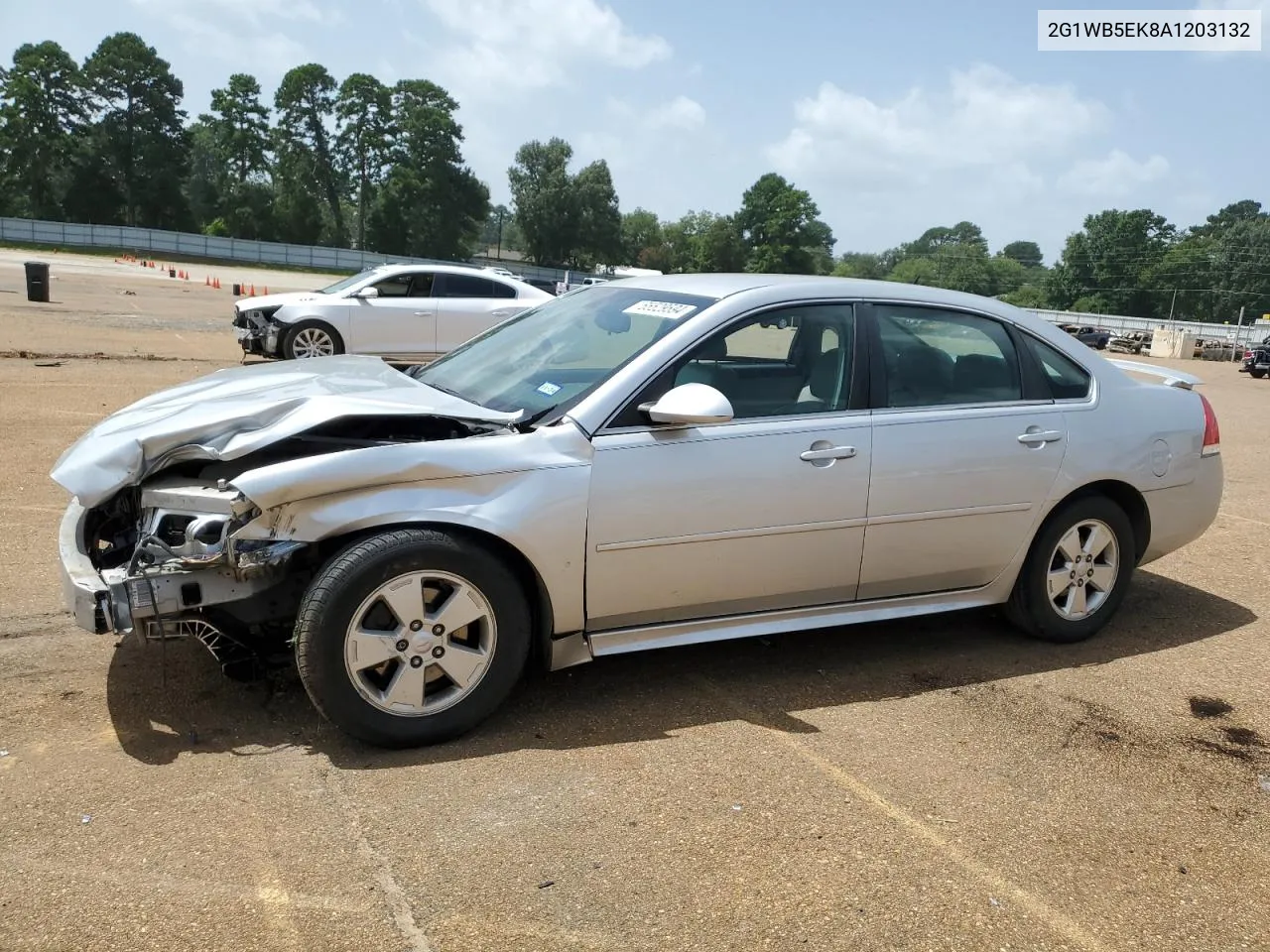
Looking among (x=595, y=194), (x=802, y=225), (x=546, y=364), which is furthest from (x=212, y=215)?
(x=546, y=364)

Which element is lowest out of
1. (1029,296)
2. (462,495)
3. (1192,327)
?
(462,495)

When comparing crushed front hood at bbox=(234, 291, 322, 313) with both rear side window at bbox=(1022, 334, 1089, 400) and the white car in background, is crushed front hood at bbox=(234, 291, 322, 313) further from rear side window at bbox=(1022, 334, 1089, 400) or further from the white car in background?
rear side window at bbox=(1022, 334, 1089, 400)

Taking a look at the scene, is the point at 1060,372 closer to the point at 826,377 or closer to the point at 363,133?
the point at 826,377

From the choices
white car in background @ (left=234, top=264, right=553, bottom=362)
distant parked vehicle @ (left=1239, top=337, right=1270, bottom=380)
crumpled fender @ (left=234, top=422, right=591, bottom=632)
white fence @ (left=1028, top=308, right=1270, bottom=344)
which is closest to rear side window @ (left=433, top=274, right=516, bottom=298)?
white car in background @ (left=234, top=264, right=553, bottom=362)

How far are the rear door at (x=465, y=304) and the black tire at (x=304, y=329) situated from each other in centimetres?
141

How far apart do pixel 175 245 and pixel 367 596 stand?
6907 cm

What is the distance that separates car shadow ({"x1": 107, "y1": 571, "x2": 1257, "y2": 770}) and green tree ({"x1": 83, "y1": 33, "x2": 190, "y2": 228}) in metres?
88.1

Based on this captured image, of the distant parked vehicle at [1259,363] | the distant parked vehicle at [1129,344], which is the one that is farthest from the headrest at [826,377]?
the distant parked vehicle at [1129,344]

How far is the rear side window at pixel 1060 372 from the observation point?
4.69 metres

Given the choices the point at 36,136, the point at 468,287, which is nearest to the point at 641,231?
the point at 36,136

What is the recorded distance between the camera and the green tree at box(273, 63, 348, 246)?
3474 inches

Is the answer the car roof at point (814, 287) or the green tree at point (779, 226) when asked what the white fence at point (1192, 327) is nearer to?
the green tree at point (779, 226)

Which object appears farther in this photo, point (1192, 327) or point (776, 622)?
point (1192, 327)

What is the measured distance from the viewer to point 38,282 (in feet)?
71.0
